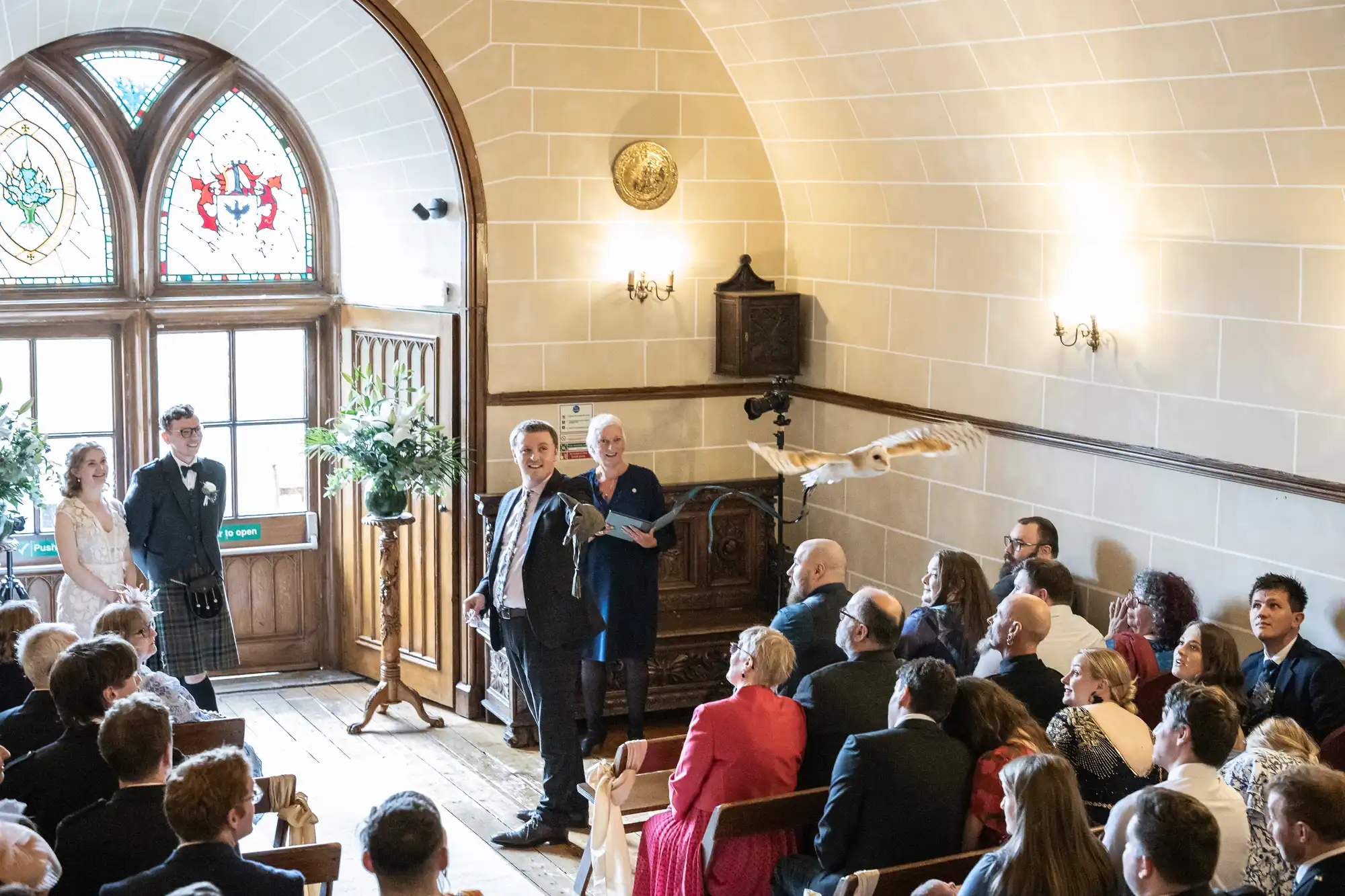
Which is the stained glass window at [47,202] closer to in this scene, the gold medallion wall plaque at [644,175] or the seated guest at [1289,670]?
the gold medallion wall plaque at [644,175]

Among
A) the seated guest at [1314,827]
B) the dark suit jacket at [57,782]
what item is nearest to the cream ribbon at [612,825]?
the dark suit jacket at [57,782]

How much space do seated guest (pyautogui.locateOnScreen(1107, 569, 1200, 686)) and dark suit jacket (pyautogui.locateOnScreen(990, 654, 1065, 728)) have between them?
0.70 meters

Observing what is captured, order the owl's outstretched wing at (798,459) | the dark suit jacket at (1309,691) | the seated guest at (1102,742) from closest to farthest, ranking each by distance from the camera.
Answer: the seated guest at (1102,742), the dark suit jacket at (1309,691), the owl's outstretched wing at (798,459)

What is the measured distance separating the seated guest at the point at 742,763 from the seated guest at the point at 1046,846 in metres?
1.20

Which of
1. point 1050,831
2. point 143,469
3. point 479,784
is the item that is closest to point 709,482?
point 479,784

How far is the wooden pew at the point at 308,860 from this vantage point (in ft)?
11.4

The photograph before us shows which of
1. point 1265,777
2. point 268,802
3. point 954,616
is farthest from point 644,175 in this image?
point 1265,777

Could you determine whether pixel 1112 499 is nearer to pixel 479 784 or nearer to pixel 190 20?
pixel 479 784

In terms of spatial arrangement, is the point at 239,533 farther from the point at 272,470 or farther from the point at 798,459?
the point at 798,459

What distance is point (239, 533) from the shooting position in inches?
309

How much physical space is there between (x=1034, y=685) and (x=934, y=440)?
1.06m

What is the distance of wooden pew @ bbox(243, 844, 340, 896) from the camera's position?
348cm

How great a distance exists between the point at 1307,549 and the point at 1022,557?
3.81 feet

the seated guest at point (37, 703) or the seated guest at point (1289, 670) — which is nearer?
the seated guest at point (37, 703)
